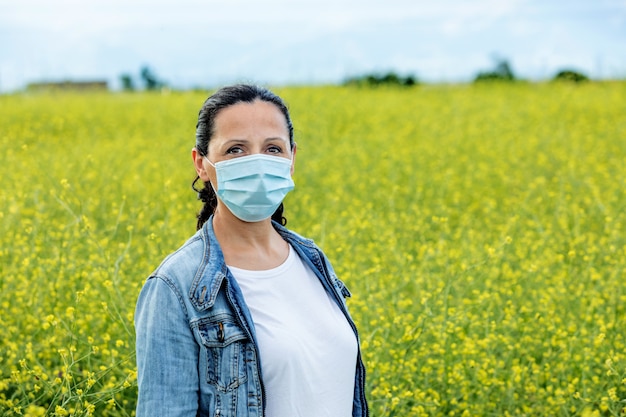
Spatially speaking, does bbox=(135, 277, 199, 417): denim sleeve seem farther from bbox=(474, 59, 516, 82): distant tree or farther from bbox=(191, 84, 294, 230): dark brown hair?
bbox=(474, 59, 516, 82): distant tree

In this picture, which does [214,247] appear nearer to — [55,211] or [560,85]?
[55,211]

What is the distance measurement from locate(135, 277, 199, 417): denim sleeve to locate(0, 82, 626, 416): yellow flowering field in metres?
0.57

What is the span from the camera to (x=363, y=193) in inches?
342

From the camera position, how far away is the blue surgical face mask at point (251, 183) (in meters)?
2.30

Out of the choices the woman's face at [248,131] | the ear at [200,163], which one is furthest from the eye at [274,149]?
the ear at [200,163]

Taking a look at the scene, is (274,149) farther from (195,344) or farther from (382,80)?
(382,80)

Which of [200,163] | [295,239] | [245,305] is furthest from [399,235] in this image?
[245,305]

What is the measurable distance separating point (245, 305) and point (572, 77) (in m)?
18.7

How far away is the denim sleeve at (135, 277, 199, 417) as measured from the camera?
2016 millimetres

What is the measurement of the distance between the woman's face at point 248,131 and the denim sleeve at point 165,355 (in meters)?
0.45

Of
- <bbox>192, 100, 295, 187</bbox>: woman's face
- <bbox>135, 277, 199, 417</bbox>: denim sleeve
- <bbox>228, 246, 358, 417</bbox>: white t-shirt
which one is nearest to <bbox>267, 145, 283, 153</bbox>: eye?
<bbox>192, 100, 295, 187</bbox>: woman's face

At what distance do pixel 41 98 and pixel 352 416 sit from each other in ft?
56.6

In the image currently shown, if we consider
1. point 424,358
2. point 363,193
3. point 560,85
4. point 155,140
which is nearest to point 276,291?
point 424,358

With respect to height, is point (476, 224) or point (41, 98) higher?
point (41, 98)
